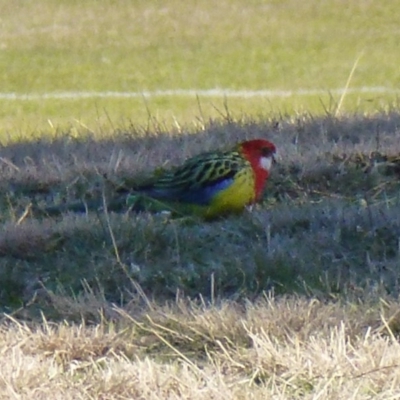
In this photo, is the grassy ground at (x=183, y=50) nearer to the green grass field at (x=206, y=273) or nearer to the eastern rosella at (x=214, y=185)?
the green grass field at (x=206, y=273)

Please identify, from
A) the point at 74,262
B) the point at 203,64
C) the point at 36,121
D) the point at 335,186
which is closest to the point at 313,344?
the point at 74,262

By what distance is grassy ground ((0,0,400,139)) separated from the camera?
1934 cm

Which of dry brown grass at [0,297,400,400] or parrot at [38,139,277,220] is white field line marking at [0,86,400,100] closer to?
parrot at [38,139,277,220]

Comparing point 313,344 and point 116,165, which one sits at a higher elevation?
point 313,344

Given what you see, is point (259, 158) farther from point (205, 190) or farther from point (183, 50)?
point (183, 50)

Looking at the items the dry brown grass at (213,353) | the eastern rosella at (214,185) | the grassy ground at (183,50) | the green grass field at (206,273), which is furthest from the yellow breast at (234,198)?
the grassy ground at (183,50)

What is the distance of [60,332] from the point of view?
3473 mm

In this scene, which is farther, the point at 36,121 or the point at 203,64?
the point at 203,64

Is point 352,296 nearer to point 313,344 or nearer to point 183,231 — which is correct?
point 313,344

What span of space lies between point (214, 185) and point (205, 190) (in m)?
0.06

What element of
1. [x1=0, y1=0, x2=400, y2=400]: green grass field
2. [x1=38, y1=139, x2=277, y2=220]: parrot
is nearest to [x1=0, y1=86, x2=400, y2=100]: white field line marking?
[x1=0, y1=0, x2=400, y2=400]: green grass field

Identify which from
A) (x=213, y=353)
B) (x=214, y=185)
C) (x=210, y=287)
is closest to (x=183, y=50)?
(x=214, y=185)

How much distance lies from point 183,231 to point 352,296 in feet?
3.67

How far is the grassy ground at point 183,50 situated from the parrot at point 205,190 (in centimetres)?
1106
